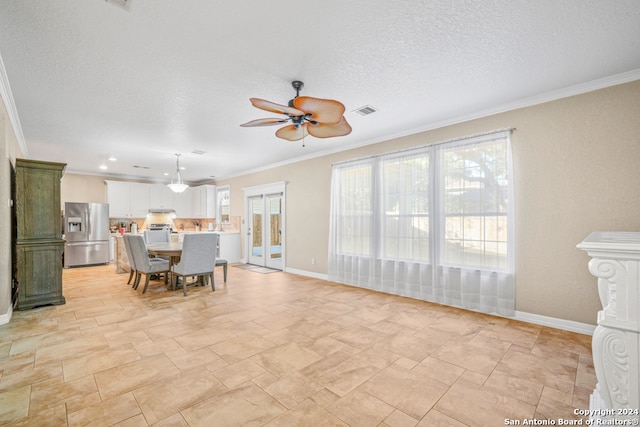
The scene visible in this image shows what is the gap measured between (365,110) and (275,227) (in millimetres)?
4218

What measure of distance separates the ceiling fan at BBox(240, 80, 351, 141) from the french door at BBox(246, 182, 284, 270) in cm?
394

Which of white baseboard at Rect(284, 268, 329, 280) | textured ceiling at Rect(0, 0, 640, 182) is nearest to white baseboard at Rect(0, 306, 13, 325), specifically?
textured ceiling at Rect(0, 0, 640, 182)

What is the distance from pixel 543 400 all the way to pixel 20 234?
5.76m

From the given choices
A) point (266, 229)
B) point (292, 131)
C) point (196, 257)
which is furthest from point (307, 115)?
point (266, 229)

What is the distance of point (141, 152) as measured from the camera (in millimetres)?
5727

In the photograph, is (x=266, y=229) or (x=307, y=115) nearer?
(x=307, y=115)

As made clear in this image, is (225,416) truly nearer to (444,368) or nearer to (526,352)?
(444,368)

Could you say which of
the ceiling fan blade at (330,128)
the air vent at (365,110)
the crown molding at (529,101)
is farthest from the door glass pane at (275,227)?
the ceiling fan blade at (330,128)

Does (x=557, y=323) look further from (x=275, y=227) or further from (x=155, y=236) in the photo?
(x=155, y=236)

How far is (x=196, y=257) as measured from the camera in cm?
463

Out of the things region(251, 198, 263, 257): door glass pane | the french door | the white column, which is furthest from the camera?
region(251, 198, 263, 257): door glass pane

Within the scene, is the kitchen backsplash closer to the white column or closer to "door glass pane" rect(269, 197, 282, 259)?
"door glass pane" rect(269, 197, 282, 259)

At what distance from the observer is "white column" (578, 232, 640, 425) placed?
1336 mm

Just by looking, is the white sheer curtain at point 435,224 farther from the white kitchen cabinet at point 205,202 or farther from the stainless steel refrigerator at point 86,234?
the stainless steel refrigerator at point 86,234
